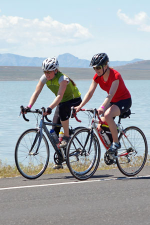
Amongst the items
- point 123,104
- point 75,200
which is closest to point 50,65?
point 123,104

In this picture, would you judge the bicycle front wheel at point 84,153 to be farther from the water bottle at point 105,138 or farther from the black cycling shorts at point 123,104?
the black cycling shorts at point 123,104

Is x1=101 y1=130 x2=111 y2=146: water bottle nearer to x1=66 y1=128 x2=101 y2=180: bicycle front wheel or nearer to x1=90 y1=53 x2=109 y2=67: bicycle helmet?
x1=66 y1=128 x2=101 y2=180: bicycle front wheel

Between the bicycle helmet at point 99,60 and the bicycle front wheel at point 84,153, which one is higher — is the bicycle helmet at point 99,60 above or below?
above

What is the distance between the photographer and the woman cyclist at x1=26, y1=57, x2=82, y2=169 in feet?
26.3

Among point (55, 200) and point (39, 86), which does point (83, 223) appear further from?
point (39, 86)

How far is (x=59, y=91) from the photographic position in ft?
26.6

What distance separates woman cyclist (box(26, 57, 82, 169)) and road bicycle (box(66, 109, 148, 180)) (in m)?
0.46

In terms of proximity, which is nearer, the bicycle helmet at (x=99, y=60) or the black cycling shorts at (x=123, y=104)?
the bicycle helmet at (x=99, y=60)

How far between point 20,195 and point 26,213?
991 mm

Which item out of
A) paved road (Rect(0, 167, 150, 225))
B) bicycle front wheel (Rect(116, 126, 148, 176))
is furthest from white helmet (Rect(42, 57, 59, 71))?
paved road (Rect(0, 167, 150, 225))

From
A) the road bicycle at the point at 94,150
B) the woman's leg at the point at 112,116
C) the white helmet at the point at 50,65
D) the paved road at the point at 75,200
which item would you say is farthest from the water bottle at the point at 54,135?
the white helmet at the point at 50,65

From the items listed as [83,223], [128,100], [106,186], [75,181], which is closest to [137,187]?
[106,186]

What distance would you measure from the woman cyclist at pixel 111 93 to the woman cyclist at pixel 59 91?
46cm

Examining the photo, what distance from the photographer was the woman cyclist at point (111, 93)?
7.78 m
